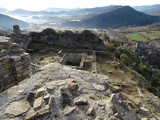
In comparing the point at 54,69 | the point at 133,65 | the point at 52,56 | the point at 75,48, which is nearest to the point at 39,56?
the point at 52,56

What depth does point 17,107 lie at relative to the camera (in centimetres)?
678

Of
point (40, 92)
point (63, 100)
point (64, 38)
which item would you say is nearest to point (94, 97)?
point (63, 100)

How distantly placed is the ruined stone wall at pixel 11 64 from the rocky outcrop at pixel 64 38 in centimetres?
1637

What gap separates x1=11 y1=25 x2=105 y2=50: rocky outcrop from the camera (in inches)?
1073

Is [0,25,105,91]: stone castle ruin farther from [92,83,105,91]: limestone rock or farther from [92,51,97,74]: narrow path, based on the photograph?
[92,83,105,91]: limestone rock

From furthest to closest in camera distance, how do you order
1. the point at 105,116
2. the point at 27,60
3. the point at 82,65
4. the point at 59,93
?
the point at 82,65
the point at 27,60
the point at 59,93
the point at 105,116

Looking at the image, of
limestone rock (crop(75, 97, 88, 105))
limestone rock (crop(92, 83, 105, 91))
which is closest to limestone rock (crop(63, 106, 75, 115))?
limestone rock (crop(75, 97, 88, 105))

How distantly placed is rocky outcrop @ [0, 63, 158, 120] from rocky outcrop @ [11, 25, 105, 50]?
755 inches

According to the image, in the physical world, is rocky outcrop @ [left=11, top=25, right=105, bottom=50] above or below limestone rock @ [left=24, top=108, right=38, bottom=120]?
below

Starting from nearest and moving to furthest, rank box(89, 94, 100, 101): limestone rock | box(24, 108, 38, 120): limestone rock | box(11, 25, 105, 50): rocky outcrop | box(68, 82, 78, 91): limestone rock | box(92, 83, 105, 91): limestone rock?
box(24, 108, 38, 120): limestone rock
box(89, 94, 100, 101): limestone rock
box(68, 82, 78, 91): limestone rock
box(92, 83, 105, 91): limestone rock
box(11, 25, 105, 50): rocky outcrop

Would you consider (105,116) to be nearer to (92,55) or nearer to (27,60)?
(27,60)

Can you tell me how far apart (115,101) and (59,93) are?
62.0 inches

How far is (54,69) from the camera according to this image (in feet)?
28.7

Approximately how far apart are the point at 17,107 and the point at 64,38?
2174cm
